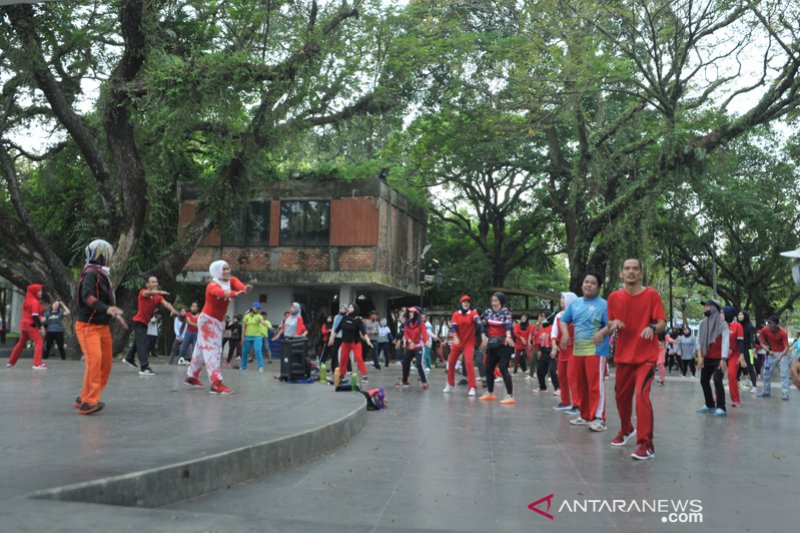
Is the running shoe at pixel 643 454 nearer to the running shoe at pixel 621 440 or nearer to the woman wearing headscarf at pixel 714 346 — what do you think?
the running shoe at pixel 621 440

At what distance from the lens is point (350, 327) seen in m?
15.6

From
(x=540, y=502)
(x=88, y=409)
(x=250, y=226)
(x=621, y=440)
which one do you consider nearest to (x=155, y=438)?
(x=88, y=409)

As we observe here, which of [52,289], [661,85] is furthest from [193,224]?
[661,85]

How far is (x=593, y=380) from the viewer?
32.4 ft

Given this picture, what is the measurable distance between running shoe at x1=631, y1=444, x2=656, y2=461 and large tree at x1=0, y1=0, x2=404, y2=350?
1512 cm

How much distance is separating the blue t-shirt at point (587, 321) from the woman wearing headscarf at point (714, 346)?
2.70 metres

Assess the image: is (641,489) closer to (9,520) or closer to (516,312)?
(9,520)

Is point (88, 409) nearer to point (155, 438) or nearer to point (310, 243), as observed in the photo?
point (155, 438)

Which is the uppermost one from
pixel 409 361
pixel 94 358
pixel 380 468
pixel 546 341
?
pixel 546 341

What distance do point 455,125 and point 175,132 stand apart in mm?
11575

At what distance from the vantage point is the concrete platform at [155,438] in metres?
5.07

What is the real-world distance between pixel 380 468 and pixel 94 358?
3.32 meters

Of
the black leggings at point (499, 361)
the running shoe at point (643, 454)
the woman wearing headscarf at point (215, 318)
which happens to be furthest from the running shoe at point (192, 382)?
the running shoe at point (643, 454)

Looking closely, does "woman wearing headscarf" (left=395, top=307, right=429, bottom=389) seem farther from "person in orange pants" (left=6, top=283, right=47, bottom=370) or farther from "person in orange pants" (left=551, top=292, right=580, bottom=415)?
"person in orange pants" (left=6, top=283, right=47, bottom=370)
